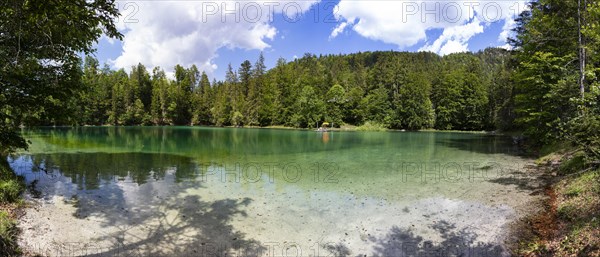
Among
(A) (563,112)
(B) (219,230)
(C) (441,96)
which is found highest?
(C) (441,96)

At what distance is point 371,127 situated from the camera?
79625 mm

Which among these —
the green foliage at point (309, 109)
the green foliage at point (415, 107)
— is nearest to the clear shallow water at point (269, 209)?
the green foliage at point (415, 107)

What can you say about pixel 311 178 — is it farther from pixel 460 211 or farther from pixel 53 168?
pixel 53 168

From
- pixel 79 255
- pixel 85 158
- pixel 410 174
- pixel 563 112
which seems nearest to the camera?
pixel 79 255

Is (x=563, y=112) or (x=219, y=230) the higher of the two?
(x=563, y=112)

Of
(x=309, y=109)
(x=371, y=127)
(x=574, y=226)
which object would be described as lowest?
(x=574, y=226)

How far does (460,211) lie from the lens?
1088cm

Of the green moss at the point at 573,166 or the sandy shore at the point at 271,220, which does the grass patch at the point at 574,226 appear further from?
the green moss at the point at 573,166

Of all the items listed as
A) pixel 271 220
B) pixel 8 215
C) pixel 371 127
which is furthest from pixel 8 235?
pixel 371 127

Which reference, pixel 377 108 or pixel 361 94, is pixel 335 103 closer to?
pixel 361 94

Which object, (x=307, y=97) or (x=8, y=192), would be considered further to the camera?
(x=307, y=97)

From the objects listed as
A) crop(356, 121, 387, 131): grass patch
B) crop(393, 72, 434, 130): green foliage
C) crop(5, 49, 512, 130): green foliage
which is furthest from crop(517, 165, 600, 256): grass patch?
crop(393, 72, 434, 130): green foliage

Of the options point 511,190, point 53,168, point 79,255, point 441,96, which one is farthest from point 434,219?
point 441,96

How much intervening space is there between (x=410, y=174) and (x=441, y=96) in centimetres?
7165
